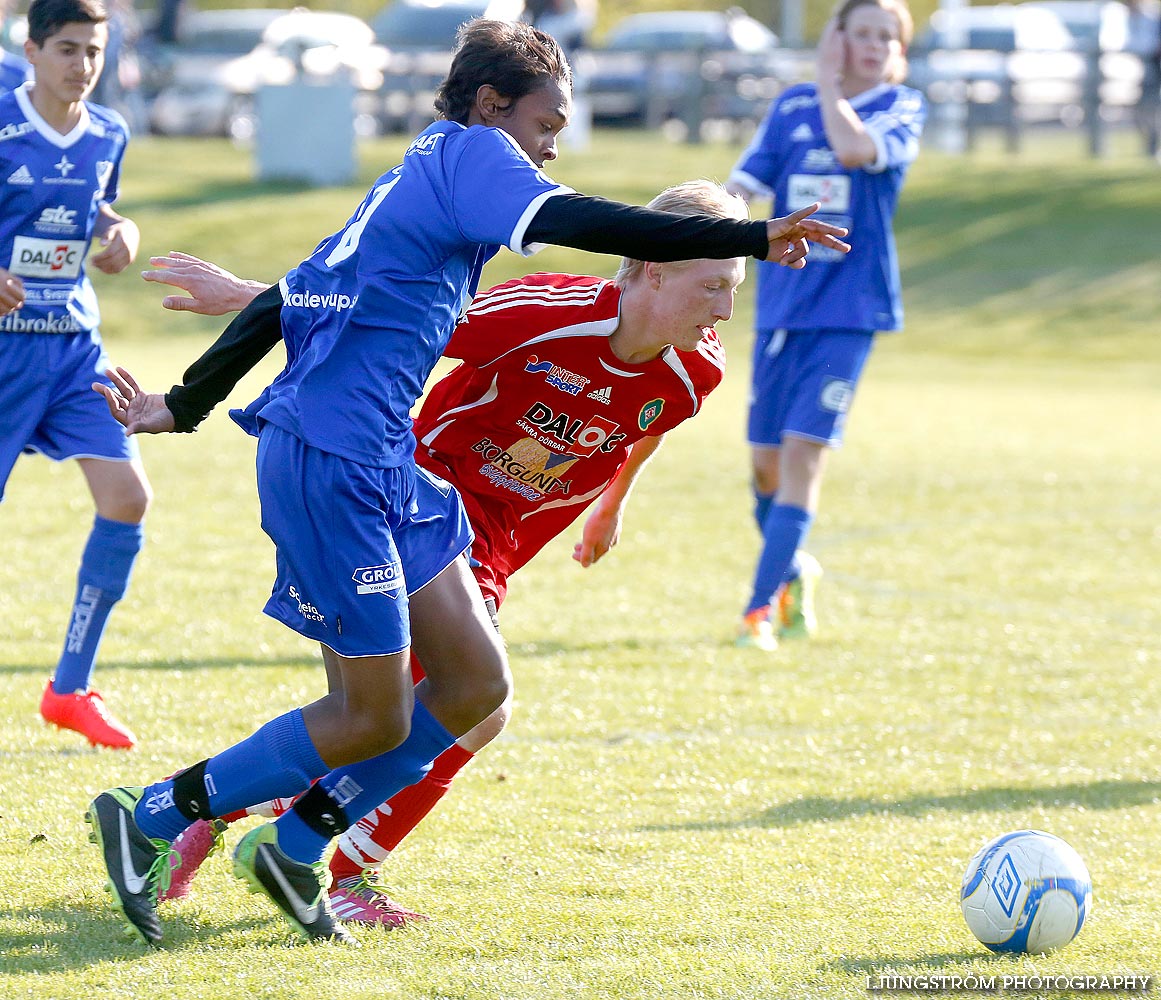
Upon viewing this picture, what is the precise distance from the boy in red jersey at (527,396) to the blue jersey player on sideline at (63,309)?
57.0 inches

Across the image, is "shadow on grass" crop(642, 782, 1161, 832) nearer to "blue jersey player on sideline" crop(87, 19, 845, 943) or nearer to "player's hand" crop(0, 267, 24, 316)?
"blue jersey player on sideline" crop(87, 19, 845, 943)

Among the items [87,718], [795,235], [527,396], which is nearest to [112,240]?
[87,718]

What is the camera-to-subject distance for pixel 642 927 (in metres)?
3.65

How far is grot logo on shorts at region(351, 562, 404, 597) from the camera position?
333 centimetres

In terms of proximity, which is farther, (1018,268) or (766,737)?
(1018,268)

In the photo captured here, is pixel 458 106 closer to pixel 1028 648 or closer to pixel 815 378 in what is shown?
pixel 815 378

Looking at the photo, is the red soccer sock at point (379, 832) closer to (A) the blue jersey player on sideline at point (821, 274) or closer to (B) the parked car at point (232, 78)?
(A) the blue jersey player on sideline at point (821, 274)

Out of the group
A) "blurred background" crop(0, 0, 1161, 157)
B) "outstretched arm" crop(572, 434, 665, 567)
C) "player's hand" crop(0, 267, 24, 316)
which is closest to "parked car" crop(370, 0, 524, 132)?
"blurred background" crop(0, 0, 1161, 157)

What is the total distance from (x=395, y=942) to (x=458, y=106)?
1.77 metres

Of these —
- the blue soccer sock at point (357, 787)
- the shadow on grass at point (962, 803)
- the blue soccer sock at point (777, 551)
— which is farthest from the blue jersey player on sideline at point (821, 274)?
the blue soccer sock at point (357, 787)

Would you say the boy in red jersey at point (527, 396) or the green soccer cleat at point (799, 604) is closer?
the boy in red jersey at point (527, 396)

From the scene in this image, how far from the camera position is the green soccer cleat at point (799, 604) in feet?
22.5

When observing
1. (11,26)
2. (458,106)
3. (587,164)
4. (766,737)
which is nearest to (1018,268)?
(587,164)

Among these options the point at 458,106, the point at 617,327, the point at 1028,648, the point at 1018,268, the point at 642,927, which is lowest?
the point at 1018,268
